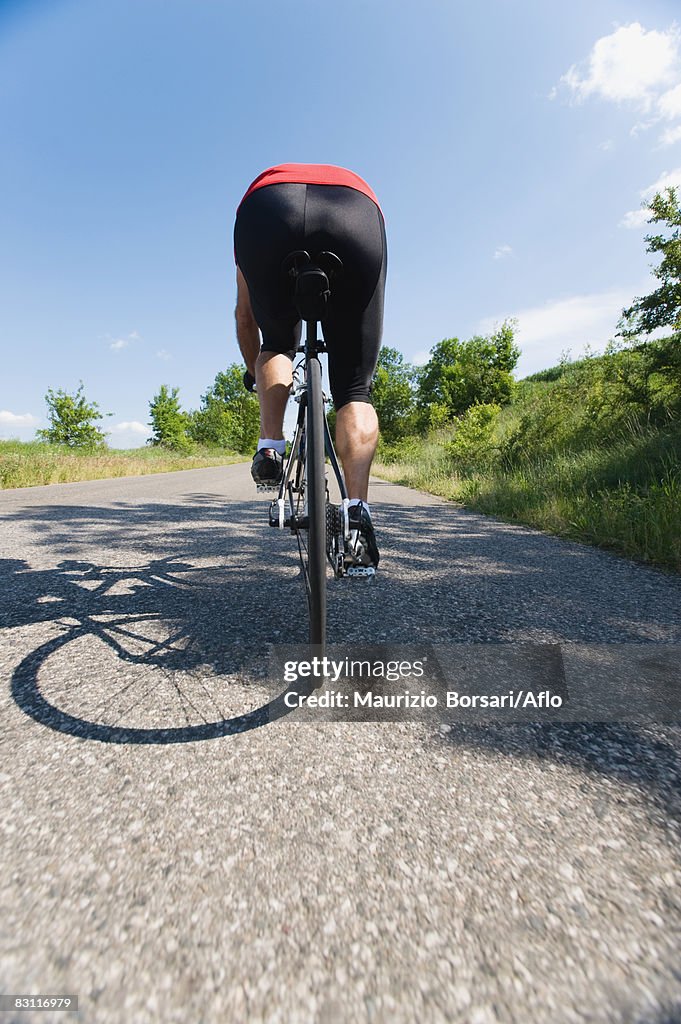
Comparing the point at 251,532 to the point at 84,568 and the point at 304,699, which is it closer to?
the point at 84,568

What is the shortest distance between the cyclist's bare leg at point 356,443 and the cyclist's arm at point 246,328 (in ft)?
2.32

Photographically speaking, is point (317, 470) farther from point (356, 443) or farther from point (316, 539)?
point (356, 443)

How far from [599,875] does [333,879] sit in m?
0.45

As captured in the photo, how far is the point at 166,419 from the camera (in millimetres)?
50594

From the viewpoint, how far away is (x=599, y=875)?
813 mm

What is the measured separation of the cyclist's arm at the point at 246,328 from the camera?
228cm

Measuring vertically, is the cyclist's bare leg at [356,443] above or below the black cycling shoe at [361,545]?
above

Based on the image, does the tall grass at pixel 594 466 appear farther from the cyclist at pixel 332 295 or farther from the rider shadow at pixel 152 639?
the rider shadow at pixel 152 639

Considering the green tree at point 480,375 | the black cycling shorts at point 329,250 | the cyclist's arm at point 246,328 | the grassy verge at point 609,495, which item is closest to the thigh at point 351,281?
the black cycling shorts at point 329,250

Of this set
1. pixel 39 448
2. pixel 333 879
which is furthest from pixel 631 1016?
pixel 39 448

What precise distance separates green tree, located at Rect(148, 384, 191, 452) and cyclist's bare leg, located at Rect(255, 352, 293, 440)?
50321mm

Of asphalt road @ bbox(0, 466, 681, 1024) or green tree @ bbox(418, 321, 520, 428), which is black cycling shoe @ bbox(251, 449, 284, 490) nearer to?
asphalt road @ bbox(0, 466, 681, 1024)

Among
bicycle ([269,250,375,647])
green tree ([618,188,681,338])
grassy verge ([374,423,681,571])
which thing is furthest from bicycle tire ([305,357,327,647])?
green tree ([618,188,681,338])

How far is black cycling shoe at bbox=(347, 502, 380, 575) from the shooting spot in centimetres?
159
